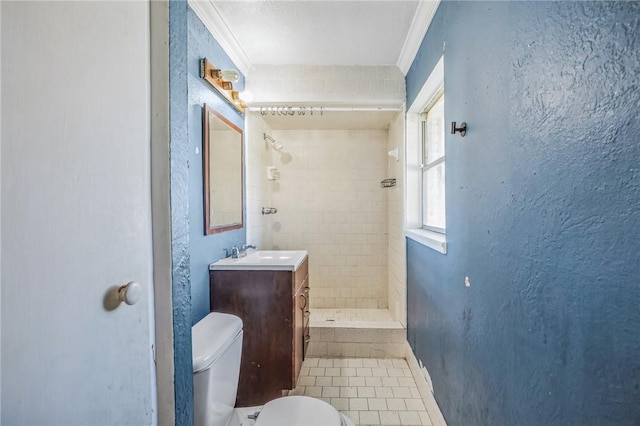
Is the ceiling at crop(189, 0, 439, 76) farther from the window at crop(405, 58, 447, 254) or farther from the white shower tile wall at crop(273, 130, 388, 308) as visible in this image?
the white shower tile wall at crop(273, 130, 388, 308)

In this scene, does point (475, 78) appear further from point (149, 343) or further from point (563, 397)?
point (149, 343)

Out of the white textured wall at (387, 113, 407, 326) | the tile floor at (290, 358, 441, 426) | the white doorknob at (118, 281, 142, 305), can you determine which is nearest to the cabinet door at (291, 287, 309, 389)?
the tile floor at (290, 358, 441, 426)

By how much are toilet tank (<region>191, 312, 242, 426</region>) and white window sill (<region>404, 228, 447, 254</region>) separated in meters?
1.14

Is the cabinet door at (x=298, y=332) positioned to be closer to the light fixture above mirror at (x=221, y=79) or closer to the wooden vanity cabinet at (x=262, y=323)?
the wooden vanity cabinet at (x=262, y=323)

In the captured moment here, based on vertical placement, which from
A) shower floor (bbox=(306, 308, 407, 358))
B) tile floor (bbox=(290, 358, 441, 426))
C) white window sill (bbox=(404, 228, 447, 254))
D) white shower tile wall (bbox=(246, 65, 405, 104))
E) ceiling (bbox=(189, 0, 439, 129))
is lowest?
tile floor (bbox=(290, 358, 441, 426))

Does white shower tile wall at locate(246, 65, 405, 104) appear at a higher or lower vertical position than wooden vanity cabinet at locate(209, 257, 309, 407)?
higher

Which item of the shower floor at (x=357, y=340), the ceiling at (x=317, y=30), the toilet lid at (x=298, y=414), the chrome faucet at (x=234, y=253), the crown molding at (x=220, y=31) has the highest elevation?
the ceiling at (x=317, y=30)

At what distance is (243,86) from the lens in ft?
8.79

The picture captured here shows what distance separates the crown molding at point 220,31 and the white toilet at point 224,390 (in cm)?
179

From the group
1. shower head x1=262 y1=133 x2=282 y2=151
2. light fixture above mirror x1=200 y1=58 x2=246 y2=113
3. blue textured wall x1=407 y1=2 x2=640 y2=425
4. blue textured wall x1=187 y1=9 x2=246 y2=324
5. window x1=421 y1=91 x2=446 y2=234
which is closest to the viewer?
blue textured wall x1=407 y1=2 x2=640 y2=425

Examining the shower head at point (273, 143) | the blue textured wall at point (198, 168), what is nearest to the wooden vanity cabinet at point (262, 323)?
the blue textured wall at point (198, 168)

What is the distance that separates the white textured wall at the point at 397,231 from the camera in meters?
2.71

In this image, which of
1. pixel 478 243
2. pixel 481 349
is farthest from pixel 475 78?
pixel 481 349

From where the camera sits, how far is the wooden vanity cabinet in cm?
197
